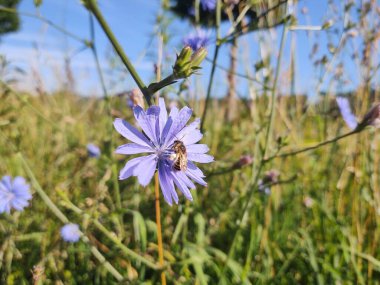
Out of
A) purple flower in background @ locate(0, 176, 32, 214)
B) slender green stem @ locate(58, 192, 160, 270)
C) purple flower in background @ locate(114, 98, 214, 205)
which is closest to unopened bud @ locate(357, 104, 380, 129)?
purple flower in background @ locate(114, 98, 214, 205)

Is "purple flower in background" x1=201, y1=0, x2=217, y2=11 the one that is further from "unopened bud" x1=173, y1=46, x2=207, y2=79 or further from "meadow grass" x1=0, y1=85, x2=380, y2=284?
"unopened bud" x1=173, y1=46, x2=207, y2=79

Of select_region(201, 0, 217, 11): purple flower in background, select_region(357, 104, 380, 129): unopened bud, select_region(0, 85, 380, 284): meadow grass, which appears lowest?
select_region(0, 85, 380, 284): meadow grass

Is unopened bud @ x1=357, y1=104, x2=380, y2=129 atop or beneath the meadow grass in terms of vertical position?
atop

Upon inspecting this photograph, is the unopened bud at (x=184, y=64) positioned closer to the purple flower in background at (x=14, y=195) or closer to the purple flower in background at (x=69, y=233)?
the purple flower in background at (x=69, y=233)

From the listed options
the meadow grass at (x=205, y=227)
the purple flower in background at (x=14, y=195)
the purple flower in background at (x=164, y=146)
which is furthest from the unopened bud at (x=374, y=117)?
the purple flower in background at (x=14, y=195)

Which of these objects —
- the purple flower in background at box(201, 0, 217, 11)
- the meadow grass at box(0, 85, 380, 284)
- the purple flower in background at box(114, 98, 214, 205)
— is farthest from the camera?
the purple flower in background at box(201, 0, 217, 11)

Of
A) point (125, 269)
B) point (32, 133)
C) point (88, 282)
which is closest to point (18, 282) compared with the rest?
point (88, 282)

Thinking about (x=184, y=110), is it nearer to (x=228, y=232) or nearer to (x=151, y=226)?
(x=151, y=226)
